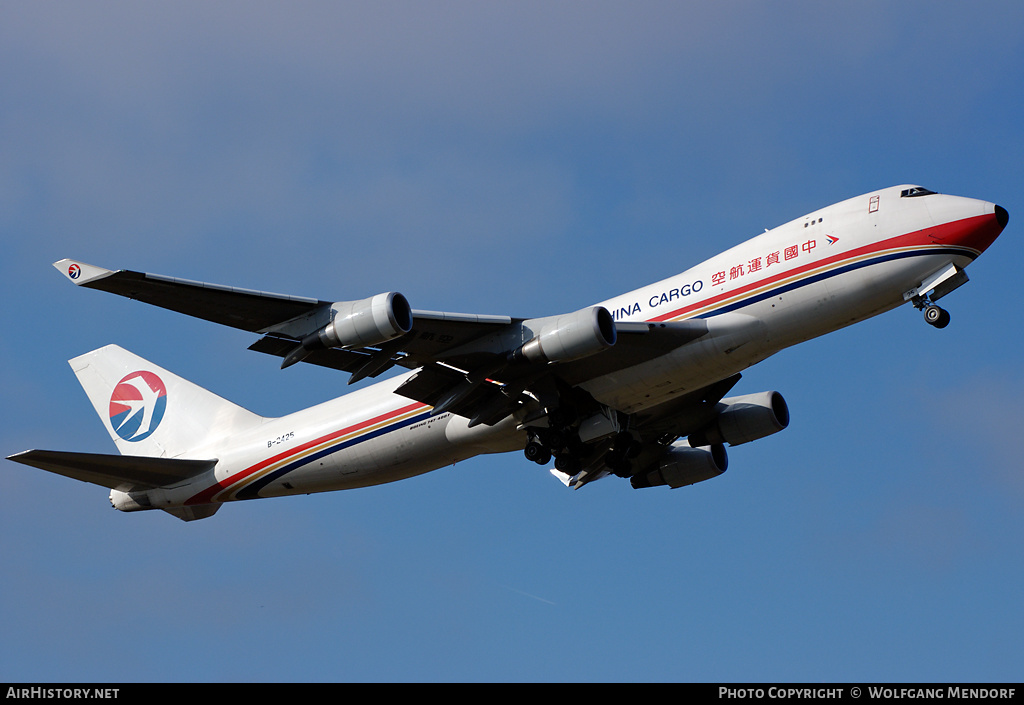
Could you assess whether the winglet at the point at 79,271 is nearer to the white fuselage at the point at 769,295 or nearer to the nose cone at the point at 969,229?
the white fuselage at the point at 769,295

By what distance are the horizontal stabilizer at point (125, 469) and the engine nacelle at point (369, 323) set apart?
1096 centimetres

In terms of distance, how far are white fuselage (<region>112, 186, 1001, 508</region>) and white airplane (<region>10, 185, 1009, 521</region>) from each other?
0.04m

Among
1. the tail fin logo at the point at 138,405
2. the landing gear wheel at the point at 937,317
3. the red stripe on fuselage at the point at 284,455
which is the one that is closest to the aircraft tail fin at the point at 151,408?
the tail fin logo at the point at 138,405

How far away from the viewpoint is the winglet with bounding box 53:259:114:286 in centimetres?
2198

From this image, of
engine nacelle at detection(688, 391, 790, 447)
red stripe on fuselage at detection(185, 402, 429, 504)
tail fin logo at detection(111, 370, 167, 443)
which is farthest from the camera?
tail fin logo at detection(111, 370, 167, 443)

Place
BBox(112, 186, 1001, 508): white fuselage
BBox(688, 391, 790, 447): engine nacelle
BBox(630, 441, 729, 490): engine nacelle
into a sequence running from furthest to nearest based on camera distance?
BBox(630, 441, 729, 490): engine nacelle → BBox(688, 391, 790, 447): engine nacelle → BBox(112, 186, 1001, 508): white fuselage

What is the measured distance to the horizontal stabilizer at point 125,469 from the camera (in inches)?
1187

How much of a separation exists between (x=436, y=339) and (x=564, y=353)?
126 inches

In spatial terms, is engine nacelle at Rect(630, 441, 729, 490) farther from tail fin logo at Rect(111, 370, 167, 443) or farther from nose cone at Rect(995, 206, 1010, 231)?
tail fin logo at Rect(111, 370, 167, 443)

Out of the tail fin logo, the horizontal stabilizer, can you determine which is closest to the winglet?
the horizontal stabilizer

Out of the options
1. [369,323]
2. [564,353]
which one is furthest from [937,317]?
[369,323]

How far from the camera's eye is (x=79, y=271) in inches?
872
